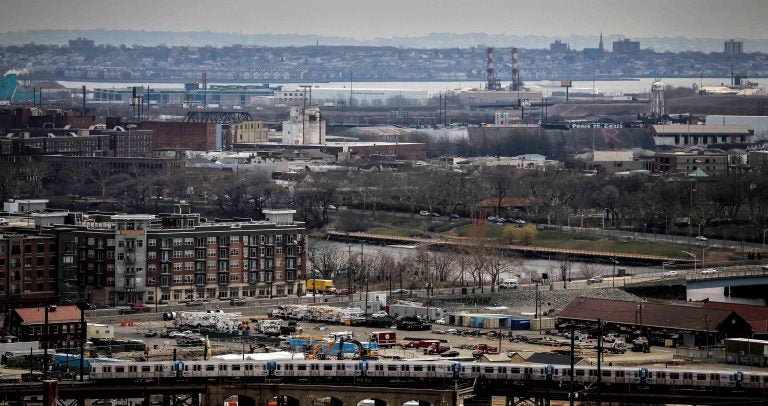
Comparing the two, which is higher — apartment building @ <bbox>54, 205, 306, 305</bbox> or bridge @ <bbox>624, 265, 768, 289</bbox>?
apartment building @ <bbox>54, 205, 306, 305</bbox>

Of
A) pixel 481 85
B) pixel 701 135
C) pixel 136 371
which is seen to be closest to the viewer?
pixel 136 371

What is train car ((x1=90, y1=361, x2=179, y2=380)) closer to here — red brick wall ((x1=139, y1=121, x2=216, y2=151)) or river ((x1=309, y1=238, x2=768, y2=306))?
river ((x1=309, y1=238, x2=768, y2=306))

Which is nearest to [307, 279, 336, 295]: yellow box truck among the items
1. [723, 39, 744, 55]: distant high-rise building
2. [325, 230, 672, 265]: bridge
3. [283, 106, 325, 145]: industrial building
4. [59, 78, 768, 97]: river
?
[325, 230, 672, 265]: bridge

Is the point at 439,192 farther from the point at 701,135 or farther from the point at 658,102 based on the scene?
the point at 658,102

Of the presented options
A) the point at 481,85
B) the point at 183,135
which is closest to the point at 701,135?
the point at 183,135

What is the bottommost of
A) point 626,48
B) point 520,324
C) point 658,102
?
point 520,324

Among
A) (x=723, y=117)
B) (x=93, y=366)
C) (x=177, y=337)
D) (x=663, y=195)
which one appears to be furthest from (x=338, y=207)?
(x=723, y=117)
